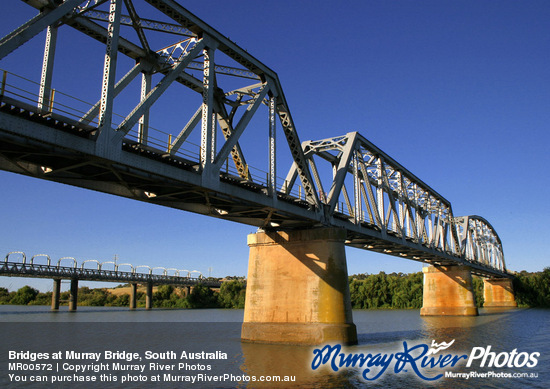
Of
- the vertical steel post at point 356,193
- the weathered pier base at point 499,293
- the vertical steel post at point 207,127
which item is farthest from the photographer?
the weathered pier base at point 499,293

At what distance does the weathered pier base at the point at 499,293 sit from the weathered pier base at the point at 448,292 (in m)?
46.9

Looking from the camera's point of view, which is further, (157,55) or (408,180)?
(408,180)

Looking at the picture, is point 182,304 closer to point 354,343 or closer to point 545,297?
point 545,297

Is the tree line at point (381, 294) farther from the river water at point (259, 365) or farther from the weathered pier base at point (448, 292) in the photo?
the river water at point (259, 365)

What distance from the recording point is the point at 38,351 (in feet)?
92.5

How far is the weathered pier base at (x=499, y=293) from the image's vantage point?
355 feet

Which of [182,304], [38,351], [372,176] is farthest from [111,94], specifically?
[182,304]

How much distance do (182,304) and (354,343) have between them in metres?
104

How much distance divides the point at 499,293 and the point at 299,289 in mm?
98206

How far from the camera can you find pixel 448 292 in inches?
2744

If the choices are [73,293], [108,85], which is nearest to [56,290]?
[73,293]

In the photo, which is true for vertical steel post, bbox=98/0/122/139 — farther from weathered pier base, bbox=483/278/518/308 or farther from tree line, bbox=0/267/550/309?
weathered pier base, bbox=483/278/518/308

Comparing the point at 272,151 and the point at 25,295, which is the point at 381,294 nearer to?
the point at 272,151
